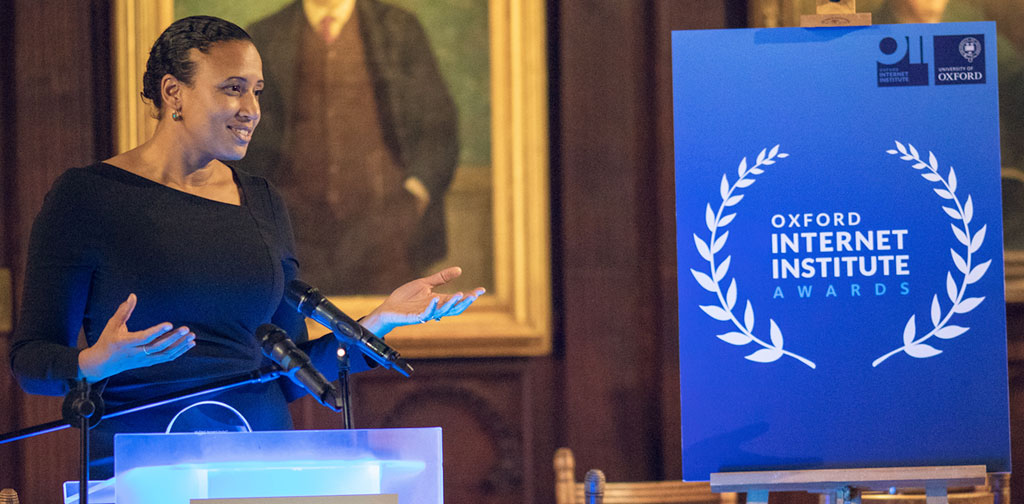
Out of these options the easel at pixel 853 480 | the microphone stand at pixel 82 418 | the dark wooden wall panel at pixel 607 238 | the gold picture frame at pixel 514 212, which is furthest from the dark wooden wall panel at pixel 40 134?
the easel at pixel 853 480

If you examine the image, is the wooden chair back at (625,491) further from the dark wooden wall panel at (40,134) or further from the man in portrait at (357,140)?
the dark wooden wall panel at (40,134)

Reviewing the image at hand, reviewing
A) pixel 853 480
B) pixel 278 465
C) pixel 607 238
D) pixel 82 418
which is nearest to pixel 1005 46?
pixel 607 238

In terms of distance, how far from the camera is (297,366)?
1462 millimetres

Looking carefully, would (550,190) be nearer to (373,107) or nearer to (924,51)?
(373,107)

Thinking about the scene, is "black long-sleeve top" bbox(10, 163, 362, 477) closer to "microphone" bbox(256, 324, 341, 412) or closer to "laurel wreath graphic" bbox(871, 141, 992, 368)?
"microphone" bbox(256, 324, 341, 412)

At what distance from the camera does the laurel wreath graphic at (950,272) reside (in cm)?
218

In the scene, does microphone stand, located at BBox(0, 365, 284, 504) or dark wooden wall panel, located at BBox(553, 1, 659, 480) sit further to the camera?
dark wooden wall panel, located at BBox(553, 1, 659, 480)

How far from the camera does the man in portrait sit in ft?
10.7

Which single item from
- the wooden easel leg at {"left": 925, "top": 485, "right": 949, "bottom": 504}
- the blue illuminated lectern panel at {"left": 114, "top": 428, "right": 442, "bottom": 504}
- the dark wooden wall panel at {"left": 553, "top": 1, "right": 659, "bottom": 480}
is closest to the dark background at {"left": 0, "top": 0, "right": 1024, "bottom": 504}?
the dark wooden wall panel at {"left": 553, "top": 1, "right": 659, "bottom": 480}

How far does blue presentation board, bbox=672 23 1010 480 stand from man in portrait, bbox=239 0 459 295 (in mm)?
1245

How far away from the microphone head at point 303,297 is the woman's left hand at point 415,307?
23 centimetres

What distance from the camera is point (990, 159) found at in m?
2.21

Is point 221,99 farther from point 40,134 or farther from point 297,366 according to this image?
point 40,134

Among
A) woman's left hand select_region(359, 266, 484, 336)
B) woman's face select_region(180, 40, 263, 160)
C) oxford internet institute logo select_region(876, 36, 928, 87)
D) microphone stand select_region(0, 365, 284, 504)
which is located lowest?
microphone stand select_region(0, 365, 284, 504)
